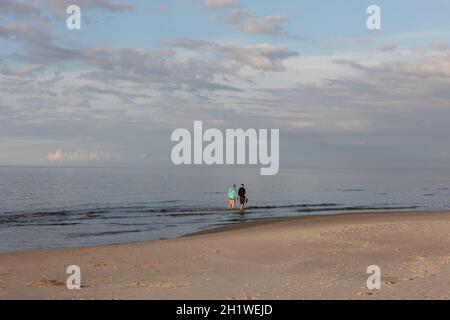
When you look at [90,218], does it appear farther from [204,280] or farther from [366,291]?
[366,291]

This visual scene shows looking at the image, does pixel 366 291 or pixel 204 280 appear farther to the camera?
pixel 204 280

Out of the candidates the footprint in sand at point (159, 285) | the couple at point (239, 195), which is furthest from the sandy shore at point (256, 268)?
the couple at point (239, 195)

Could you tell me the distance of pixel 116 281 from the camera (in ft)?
43.2

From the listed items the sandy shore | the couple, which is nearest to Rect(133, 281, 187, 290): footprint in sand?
the sandy shore

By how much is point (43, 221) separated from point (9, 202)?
22.7 meters

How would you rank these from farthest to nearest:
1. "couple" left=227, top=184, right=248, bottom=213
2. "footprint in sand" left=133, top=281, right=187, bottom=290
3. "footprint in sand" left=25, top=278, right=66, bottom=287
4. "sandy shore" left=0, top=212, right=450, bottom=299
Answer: "couple" left=227, top=184, right=248, bottom=213 < "footprint in sand" left=25, top=278, right=66, bottom=287 < "footprint in sand" left=133, top=281, right=187, bottom=290 < "sandy shore" left=0, top=212, right=450, bottom=299

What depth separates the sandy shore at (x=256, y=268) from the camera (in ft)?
36.0

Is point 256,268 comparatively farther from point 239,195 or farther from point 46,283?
point 239,195

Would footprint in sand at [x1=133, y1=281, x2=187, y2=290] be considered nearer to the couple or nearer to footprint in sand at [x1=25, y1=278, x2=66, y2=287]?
footprint in sand at [x1=25, y1=278, x2=66, y2=287]

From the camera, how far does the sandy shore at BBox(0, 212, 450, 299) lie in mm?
10961

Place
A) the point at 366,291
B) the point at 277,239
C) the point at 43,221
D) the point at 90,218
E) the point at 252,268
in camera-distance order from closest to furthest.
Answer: the point at 366,291 → the point at 252,268 → the point at 277,239 → the point at 43,221 → the point at 90,218

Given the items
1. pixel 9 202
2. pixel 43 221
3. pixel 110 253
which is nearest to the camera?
pixel 110 253

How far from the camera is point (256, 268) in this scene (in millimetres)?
14398
